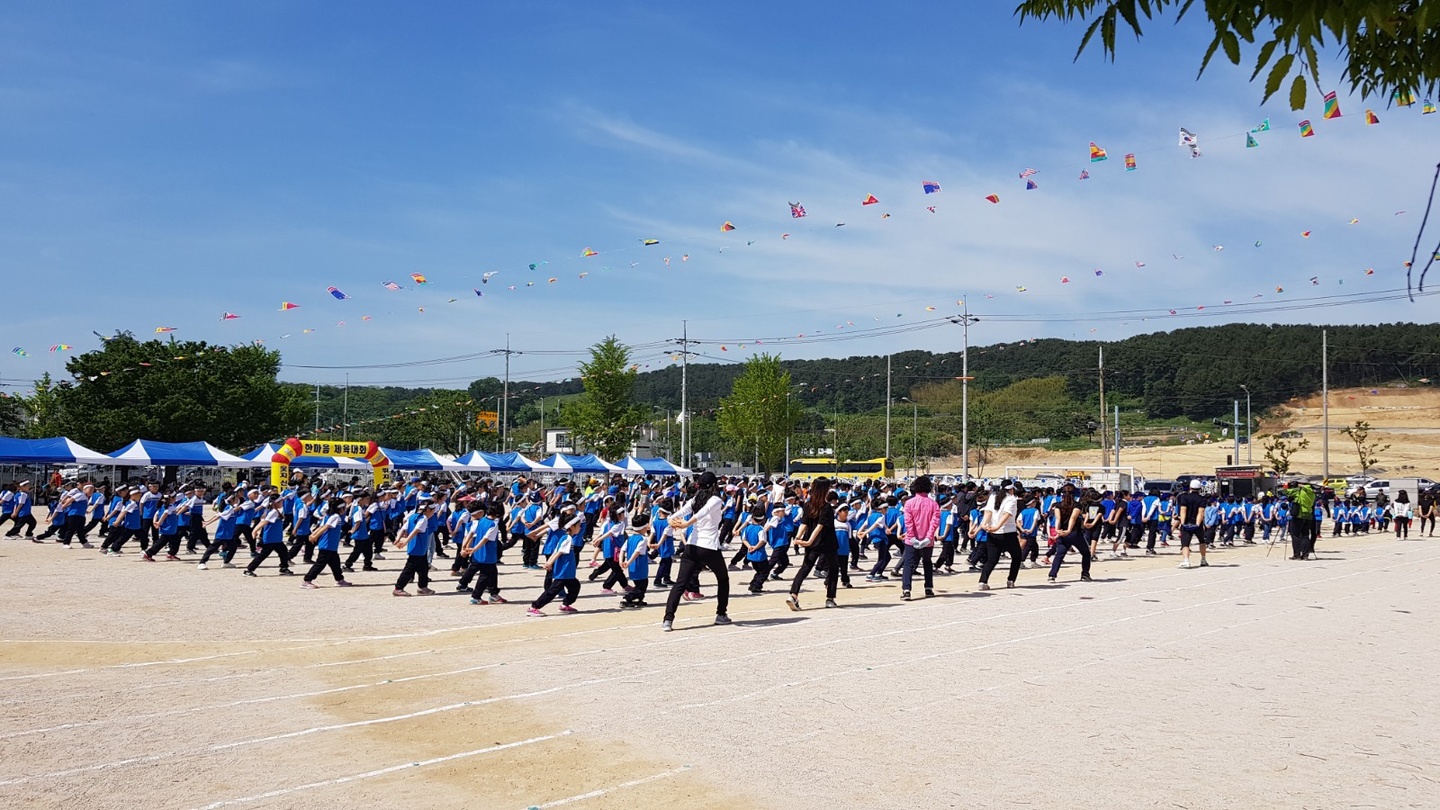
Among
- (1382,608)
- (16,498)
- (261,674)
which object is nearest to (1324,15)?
(261,674)

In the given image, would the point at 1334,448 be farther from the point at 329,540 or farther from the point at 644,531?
the point at 329,540

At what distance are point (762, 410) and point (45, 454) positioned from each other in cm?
3805

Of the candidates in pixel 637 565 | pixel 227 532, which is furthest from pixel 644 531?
pixel 227 532

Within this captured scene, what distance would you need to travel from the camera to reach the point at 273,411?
6284 centimetres

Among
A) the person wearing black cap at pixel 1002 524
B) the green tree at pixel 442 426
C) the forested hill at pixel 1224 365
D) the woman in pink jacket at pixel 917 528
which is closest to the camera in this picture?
the woman in pink jacket at pixel 917 528

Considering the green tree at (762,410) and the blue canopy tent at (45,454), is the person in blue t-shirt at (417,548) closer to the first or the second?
the blue canopy tent at (45,454)

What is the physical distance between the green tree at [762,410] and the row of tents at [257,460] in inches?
572

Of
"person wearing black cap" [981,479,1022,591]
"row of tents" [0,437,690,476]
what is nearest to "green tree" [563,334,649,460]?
"row of tents" [0,437,690,476]

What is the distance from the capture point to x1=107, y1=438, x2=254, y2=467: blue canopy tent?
35.4 metres

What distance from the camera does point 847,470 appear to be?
6369 cm

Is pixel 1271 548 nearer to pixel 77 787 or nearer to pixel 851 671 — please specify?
pixel 851 671

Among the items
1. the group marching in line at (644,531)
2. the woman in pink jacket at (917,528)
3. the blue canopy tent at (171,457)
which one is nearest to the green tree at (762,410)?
the blue canopy tent at (171,457)

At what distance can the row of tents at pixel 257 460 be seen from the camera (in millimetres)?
34719

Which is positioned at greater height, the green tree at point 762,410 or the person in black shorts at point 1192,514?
the green tree at point 762,410
